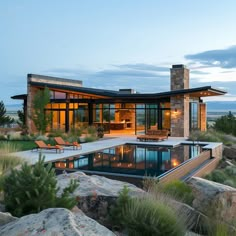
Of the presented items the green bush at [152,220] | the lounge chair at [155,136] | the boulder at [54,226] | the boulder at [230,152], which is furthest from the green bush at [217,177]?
the boulder at [54,226]

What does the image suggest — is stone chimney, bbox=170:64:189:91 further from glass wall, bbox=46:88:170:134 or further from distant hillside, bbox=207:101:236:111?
distant hillside, bbox=207:101:236:111

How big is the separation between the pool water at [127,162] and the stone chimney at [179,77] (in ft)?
34.2

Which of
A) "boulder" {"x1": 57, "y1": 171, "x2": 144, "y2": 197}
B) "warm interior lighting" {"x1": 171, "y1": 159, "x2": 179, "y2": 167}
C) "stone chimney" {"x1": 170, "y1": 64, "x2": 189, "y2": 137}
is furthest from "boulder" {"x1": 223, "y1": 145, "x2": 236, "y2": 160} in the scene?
"boulder" {"x1": 57, "y1": 171, "x2": 144, "y2": 197}

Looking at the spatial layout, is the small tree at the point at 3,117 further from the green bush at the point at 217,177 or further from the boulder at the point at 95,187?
the boulder at the point at 95,187

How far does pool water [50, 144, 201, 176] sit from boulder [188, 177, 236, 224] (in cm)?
346

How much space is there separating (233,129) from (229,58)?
18.9m

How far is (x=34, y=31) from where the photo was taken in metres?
28.9

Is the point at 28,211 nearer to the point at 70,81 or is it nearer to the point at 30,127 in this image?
the point at 30,127

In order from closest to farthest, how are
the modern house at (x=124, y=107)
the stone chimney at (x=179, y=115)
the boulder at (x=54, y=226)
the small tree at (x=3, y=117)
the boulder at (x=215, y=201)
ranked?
the boulder at (x=54, y=226) < the boulder at (x=215, y=201) < the stone chimney at (x=179, y=115) < the modern house at (x=124, y=107) < the small tree at (x=3, y=117)

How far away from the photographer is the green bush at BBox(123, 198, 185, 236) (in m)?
3.77

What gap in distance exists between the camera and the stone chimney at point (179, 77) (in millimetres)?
23828

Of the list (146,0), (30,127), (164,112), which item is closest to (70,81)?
(30,127)

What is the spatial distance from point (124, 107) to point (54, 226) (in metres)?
23.1

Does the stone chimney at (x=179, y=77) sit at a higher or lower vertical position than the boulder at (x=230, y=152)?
higher
